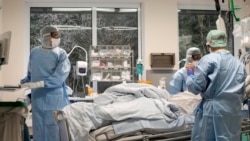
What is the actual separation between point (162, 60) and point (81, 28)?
1427 millimetres

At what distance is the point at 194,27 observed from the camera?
20.2 feet

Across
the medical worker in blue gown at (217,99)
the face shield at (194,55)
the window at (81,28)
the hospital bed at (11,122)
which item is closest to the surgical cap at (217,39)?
the medical worker in blue gown at (217,99)

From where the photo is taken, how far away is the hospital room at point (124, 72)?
2.69m

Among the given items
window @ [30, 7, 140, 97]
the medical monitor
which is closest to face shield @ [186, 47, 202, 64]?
window @ [30, 7, 140, 97]

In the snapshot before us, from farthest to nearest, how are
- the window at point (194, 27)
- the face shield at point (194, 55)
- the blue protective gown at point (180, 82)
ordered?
the window at point (194, 27) → the blue protective gown at point (180, 82) → the face shield at point (194, 55)

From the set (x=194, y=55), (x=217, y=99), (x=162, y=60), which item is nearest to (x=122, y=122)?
(x=217, y=99)

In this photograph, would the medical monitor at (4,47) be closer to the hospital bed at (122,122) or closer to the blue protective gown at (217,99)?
the hospital bed at (122,122)

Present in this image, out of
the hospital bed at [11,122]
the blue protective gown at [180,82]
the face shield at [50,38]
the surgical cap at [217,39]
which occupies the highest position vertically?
the face shield at [50,38]

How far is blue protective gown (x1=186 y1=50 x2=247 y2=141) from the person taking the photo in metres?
2.75

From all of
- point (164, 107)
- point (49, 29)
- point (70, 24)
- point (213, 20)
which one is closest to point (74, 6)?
point (70, 24)

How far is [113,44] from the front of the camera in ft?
19.0

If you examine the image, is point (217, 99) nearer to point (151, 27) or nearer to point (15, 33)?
point (151, 27)

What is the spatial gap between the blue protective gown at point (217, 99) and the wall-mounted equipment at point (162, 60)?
9.13 ft

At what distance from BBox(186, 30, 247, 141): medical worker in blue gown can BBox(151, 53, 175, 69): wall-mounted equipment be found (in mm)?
2781
